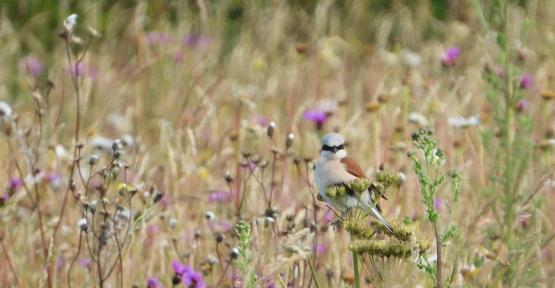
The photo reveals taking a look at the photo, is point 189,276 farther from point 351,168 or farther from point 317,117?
point 317,117

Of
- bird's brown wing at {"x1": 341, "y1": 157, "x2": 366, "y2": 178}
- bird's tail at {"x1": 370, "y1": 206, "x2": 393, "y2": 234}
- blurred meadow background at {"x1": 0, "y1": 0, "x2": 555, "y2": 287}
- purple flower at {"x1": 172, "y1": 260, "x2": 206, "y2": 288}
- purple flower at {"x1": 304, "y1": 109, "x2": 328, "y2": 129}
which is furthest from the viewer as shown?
purple flower at {"x1": 304, "y1": 109, "x2": 328, "y2": 129}

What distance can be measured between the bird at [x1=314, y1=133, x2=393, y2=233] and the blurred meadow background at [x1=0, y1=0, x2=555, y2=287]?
0.09 meters

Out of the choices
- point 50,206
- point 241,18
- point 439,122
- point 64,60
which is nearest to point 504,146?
point 439,122

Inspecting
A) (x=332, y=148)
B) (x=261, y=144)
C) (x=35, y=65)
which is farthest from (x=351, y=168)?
(x=35, y=65)

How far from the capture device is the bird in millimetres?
2186

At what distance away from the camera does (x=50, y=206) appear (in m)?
3.78

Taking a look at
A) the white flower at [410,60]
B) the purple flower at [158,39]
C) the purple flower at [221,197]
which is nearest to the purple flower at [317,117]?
the purple flower at [221,197]

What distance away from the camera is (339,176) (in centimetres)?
232

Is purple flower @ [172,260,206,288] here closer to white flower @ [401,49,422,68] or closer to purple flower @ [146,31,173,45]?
white flower @ [401,49,422,68]

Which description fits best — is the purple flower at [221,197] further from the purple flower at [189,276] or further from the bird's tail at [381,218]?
the bird's tail at [381,218]

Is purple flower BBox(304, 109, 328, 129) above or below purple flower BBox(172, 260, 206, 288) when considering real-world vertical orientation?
above

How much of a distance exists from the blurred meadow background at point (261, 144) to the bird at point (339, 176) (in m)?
0.09

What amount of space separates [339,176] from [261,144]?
213 cm

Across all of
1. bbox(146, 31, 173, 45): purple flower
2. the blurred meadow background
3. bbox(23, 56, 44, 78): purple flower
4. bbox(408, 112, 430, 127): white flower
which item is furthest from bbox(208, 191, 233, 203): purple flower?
bbox(146, 31, 173, 45): purple flower
